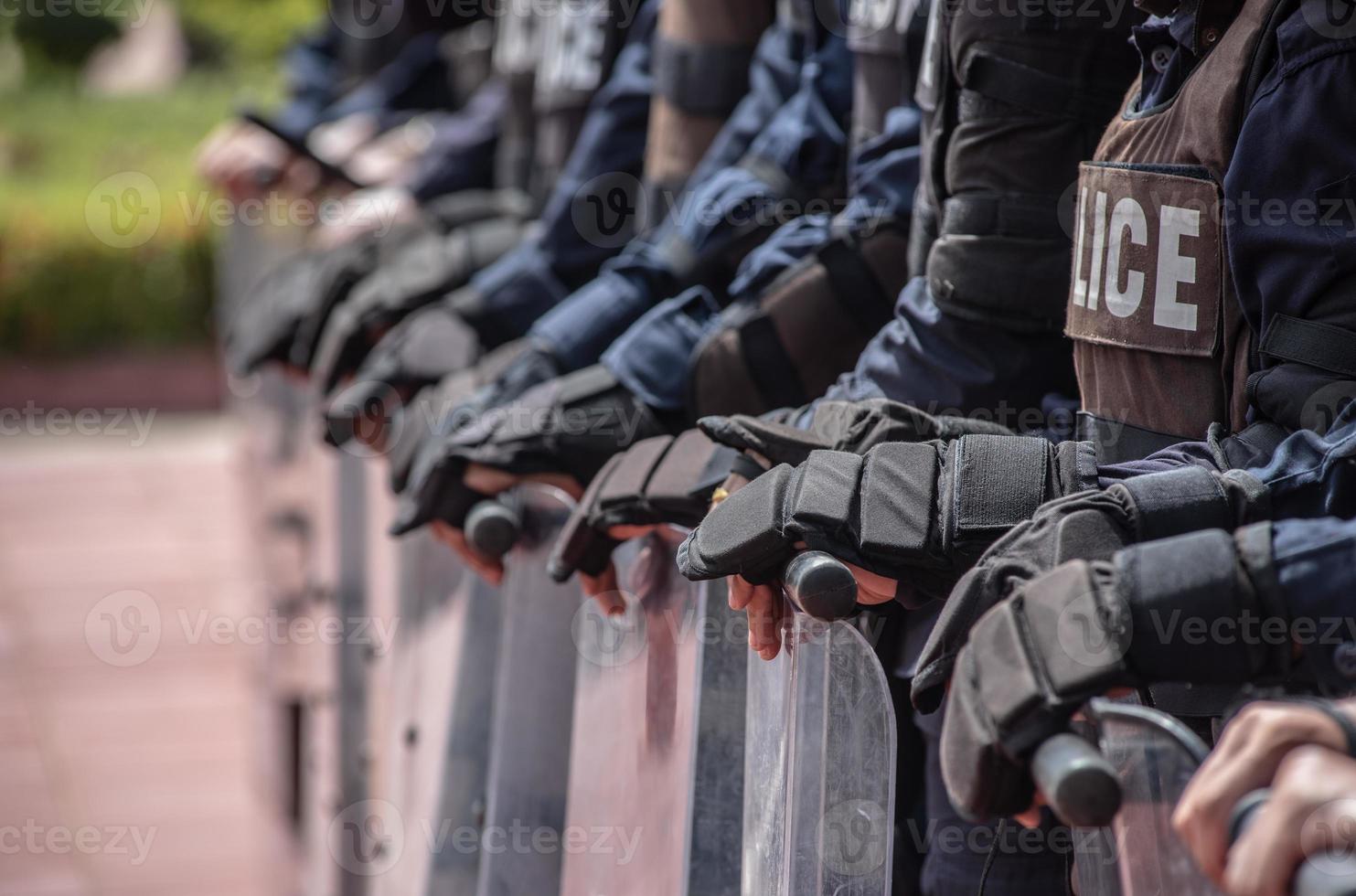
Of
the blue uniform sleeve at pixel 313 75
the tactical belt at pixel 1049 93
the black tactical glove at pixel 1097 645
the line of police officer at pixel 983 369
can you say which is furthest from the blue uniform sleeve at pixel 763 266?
the blue uniform sleeve at pixel 313 75

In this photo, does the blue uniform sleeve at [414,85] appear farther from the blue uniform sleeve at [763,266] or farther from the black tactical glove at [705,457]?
the black tactical glove at [705,457]

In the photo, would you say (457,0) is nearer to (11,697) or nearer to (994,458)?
(11,697)

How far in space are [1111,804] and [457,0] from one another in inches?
169

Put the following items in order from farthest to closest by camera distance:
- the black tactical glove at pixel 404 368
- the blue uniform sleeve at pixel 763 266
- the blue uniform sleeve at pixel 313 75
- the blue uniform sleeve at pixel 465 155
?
the blue uniform sleeve at pixel 313 75
the blue uniform sleeve at pixel 465 155
the black tactical glove at pixel 404 368
the blue uniform sleeve at pixel 763 266

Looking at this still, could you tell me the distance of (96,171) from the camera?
501 inches

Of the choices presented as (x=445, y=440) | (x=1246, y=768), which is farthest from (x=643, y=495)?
(x=1246, y=768)

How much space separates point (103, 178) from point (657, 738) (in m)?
11.9

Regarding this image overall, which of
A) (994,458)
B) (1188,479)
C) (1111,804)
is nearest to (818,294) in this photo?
(994,458)

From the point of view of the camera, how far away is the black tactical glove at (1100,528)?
1303 mm

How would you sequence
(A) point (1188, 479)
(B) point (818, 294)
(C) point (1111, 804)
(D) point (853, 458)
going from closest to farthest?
(C) point (1111, 804), (A) point (1188, 479), (D) point (853, 458), (B) point (818, 294)

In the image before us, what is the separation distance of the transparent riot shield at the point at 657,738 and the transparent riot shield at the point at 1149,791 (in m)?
0.57

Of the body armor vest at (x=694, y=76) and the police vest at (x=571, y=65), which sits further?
the police vest at (x=571, y=65)

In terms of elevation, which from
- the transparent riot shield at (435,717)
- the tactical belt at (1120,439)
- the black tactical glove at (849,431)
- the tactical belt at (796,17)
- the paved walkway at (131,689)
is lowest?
the paved walkway at (131,689)

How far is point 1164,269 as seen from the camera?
5.04ft
